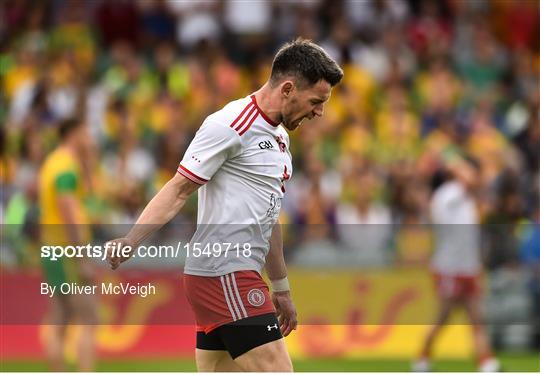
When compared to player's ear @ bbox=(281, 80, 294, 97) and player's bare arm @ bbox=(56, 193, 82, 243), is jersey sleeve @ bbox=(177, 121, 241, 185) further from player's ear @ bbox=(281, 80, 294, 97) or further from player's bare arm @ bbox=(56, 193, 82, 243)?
player's bare arm @ bbox=(56, 193, 82, 243)

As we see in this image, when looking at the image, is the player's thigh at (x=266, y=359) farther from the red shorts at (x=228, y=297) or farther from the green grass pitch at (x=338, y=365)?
the green grass pitch at (x=338, y=365)

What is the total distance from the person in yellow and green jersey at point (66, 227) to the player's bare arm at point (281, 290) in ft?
12.0

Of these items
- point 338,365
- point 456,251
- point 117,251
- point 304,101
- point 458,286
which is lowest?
point 338,365

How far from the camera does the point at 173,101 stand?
671 inches

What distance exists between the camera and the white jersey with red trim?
6.68 meters

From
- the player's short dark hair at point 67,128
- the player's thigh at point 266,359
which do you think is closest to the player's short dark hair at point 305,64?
the player's thigh at point 266,359

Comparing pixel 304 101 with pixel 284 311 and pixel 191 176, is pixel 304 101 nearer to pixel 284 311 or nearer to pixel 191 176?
pixel 191 176

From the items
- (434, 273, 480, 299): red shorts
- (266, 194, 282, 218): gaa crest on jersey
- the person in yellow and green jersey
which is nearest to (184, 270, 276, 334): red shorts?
(266, 194, 282, 218): gaa crest on jersey

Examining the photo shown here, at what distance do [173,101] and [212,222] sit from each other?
10.4 metres

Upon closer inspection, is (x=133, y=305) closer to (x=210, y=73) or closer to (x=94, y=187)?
(x=94, y=187)

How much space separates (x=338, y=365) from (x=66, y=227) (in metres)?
3.79

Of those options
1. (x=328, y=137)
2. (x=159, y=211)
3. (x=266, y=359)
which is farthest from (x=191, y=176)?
(x=328, y=137)

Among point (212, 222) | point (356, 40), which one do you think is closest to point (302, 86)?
point (212, 222)

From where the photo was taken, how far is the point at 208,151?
660cm
